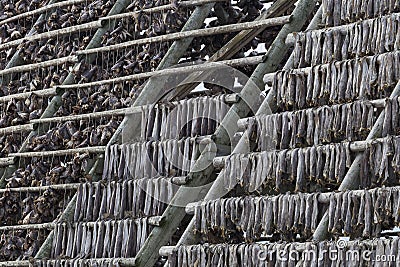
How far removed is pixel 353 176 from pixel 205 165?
6.34ft

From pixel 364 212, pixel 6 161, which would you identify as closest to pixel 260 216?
pixel 364 212

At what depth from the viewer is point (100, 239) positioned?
11.6 metres

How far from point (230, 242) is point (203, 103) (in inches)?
59.3

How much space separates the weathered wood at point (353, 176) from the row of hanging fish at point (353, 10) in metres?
0.96

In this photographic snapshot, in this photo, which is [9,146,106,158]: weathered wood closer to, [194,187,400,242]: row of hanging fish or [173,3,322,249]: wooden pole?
[173,3,322,249]: wooden pole

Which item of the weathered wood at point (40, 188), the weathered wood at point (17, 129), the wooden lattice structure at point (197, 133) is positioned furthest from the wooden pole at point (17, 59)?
the weathered wood at point (40, 188)

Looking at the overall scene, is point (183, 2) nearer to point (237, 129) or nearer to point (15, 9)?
point (237, 129)

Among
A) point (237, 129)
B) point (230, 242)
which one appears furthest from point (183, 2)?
point (230, 242)

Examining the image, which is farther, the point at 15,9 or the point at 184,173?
the point at 15,9

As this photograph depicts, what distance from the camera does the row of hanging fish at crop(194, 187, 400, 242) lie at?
9.36 m

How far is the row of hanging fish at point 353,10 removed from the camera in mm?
10391

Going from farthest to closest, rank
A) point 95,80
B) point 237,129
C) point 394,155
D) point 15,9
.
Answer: point 15,9 < point 95,80 < point 237,129 < point 394,155

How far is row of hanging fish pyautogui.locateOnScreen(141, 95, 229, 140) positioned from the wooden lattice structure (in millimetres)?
15

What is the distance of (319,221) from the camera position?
32.1 feet
